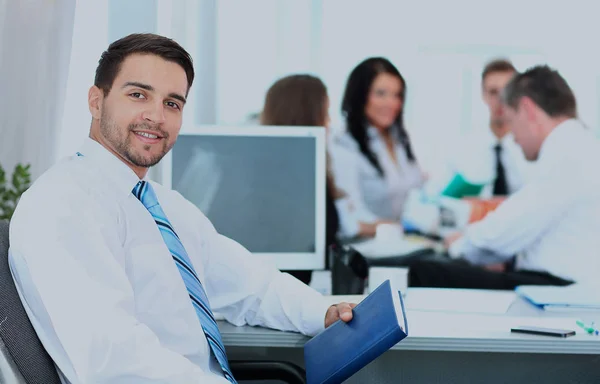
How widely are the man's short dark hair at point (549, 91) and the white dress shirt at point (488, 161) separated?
962 mm

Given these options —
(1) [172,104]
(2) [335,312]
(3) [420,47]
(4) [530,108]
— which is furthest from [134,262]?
(3) [420,47]

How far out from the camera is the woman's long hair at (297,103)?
3482 mm

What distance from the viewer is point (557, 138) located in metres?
3.29

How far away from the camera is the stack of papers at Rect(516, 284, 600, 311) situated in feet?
6.74

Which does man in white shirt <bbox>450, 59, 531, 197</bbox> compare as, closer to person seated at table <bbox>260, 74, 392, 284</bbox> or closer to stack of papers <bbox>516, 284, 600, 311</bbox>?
person seated at table <bbox>260, 74, 392, 284</bbox>

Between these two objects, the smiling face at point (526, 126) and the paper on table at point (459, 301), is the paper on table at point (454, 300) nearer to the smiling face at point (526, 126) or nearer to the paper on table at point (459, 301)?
the paper on table at point (459, 301)

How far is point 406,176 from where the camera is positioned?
4273 millimetres

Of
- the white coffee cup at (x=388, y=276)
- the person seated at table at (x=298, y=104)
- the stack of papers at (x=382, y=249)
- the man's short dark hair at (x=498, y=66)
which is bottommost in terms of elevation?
the white coffee cup at (x=388, y=276)

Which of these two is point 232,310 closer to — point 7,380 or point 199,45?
point 7,380

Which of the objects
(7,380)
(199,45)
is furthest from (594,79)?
(7,380)

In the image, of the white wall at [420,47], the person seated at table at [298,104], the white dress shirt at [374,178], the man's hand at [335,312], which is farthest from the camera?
the white wall at [420,47]

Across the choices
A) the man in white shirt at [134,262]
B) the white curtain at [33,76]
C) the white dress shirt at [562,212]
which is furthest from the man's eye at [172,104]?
the white dress shirt at [562,212]

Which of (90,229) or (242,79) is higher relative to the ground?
(242,79)

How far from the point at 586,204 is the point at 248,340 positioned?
2.00 meters
